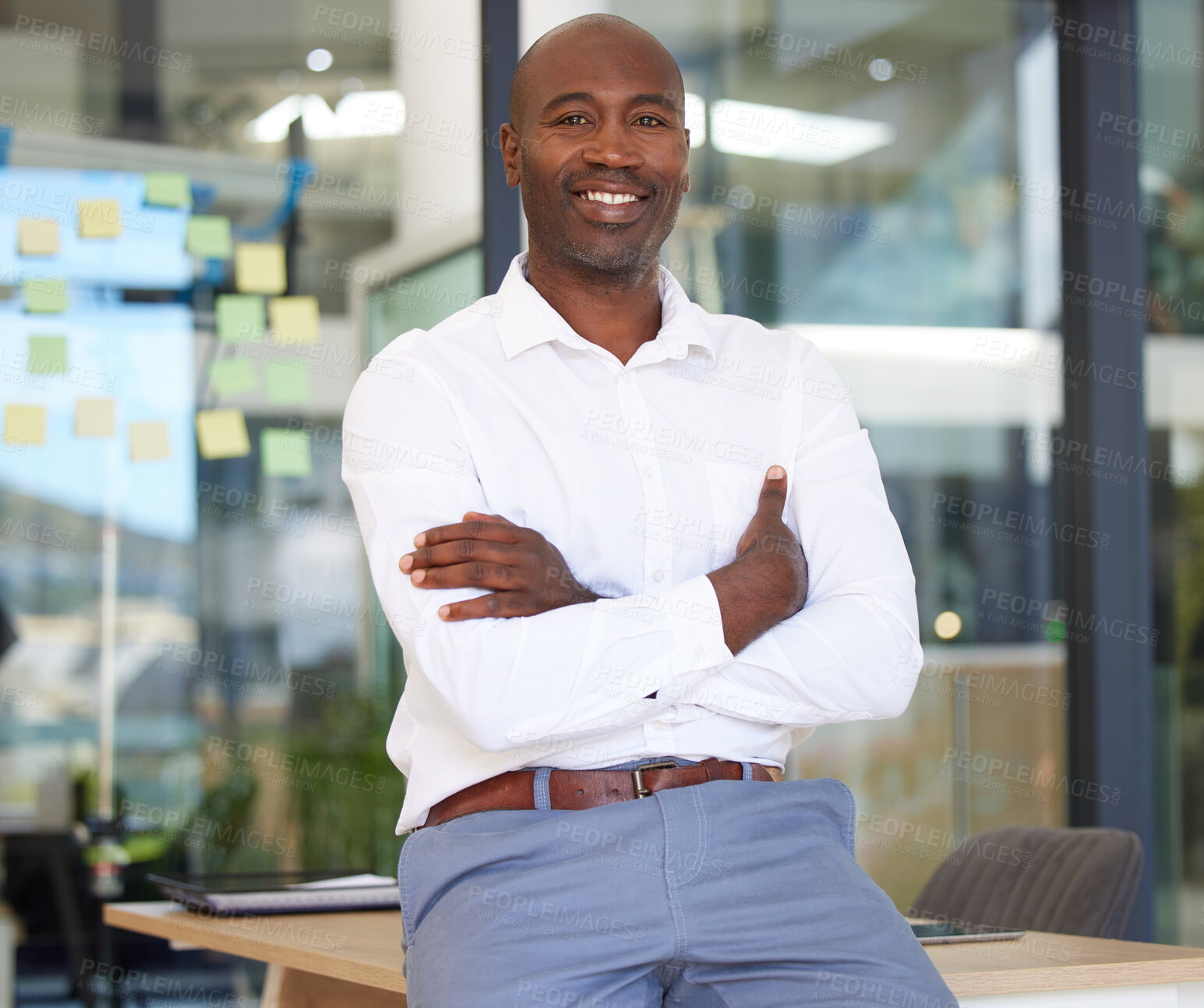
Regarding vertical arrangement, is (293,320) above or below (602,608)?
above

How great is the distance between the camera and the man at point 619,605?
1447 millimetres

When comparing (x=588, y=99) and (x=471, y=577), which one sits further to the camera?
(x=588, y=99)

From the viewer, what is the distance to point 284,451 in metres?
3.89

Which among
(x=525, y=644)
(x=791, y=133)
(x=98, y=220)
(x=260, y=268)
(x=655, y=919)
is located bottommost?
(x=655, y=919)

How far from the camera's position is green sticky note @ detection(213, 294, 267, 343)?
3.87 metres

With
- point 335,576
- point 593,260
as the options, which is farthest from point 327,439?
point 593,260

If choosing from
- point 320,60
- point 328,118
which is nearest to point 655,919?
point 328,118

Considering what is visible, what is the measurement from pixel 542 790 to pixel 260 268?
2728 millimetres

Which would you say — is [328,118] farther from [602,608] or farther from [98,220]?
[602,608]

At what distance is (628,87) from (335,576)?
95.3 inches

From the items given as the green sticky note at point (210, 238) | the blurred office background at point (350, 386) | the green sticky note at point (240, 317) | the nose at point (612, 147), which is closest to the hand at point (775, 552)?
the nose at point (612, 147)

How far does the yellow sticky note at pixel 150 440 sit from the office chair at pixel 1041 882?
2.39m

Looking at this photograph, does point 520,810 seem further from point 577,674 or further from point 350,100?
point 350,100

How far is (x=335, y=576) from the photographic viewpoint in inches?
→ 155
